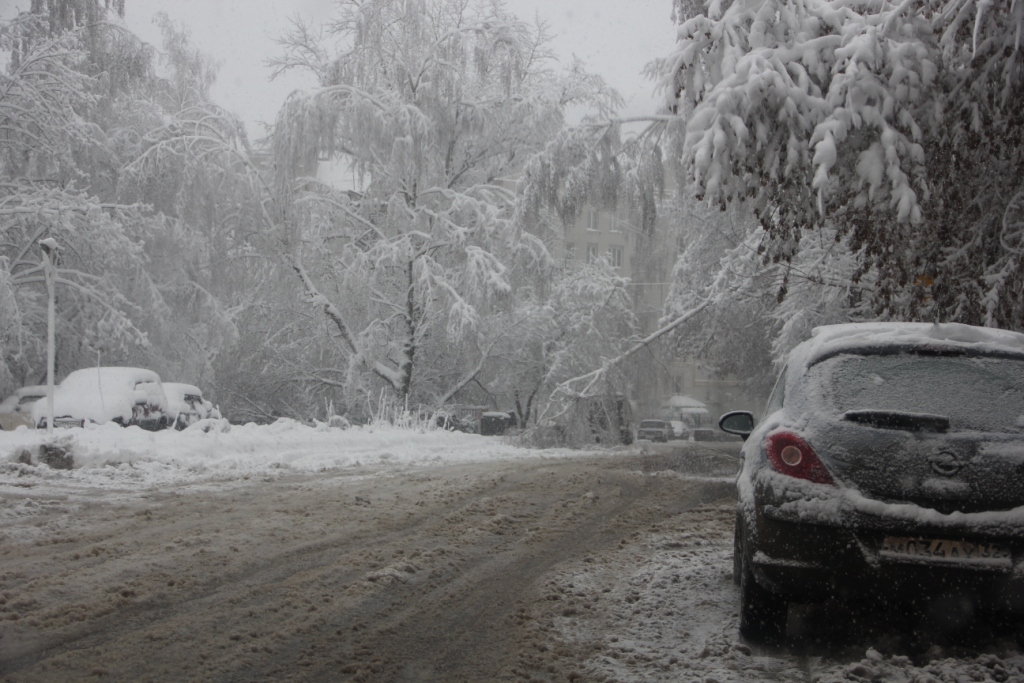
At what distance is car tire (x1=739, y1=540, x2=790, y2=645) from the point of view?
502cm

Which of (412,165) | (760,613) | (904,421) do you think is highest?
(412,165)

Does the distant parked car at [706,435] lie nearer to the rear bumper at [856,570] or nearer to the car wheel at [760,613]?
the car wheel at [760,613]

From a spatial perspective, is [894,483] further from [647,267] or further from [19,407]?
[647,267]

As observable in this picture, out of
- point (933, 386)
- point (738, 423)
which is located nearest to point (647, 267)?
point (738, 423)

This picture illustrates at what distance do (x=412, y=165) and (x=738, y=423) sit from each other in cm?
1868

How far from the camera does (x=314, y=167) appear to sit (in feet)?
79.7

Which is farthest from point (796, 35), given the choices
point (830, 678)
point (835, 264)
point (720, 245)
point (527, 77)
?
point (527, 77)

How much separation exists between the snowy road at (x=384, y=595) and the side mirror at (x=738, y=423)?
1047 mm

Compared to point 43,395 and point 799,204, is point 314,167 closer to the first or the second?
point 43,395

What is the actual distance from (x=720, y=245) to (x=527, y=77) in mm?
7604

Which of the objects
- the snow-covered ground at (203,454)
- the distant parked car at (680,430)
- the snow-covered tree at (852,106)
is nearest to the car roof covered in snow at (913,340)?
the snow-covered tree at (852,106)

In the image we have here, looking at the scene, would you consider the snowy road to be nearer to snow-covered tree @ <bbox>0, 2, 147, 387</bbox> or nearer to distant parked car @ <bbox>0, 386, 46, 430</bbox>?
distant parked car @ <bbox>0, 386, 46, 430</bbox>

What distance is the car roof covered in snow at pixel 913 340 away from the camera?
5086 mm

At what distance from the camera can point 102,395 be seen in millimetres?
18609
